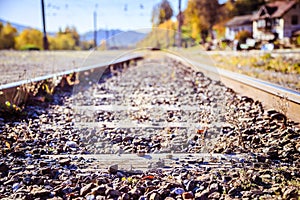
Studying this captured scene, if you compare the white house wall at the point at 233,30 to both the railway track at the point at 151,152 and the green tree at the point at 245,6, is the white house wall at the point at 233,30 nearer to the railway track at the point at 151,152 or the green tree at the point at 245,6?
the green tree at the point at 245,6

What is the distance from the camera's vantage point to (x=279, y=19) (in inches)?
1486

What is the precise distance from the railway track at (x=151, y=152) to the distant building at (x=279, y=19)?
88.7 ft

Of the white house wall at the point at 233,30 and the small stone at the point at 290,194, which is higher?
the white house wall at the point at 233,30

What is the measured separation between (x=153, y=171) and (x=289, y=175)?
81 cm

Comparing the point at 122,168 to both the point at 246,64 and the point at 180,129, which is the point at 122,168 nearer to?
the point at 180,129

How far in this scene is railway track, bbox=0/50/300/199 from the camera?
2.13m

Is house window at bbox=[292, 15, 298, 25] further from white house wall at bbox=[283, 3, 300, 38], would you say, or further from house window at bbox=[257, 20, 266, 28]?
house window at bbox=[257, 20, 266, 28]

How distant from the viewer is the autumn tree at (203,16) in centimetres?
4047

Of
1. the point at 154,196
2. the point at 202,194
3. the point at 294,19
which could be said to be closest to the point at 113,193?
the point at 154,196

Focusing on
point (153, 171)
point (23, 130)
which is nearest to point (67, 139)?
point (23, 130)

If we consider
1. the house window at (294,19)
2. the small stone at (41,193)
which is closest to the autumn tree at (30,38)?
the house window at (294,19)

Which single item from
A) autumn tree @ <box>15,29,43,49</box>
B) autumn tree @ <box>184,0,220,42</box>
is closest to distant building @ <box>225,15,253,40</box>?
autumn tree @ <box>184,0,220,42</box>

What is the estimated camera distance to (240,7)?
49250 millimetres

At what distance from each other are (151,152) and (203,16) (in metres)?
41.3
